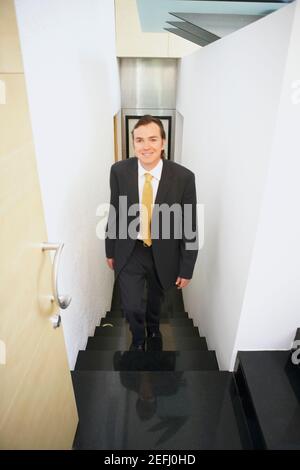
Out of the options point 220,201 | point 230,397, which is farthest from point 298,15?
point 230,397

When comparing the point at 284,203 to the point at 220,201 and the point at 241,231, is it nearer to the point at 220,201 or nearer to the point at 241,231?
the point at 241,231

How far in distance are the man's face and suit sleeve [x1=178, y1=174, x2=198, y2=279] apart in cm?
24

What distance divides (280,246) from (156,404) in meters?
1.04

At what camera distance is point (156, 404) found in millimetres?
1488

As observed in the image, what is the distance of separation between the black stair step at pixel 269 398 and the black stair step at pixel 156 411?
0.41 feet

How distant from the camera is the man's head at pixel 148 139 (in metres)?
1.51

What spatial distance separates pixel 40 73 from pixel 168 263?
48.3 inches

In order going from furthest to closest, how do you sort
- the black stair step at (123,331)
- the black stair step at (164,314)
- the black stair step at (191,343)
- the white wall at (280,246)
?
the black stair step at (164,314) < the black stair step at (123,331) < the black stair step at (191,343) < the white wall at (280,246)

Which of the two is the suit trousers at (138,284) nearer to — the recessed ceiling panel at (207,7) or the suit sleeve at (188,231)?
the suit sleeve at (188,231)

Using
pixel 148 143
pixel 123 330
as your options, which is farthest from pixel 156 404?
pixel 148 143

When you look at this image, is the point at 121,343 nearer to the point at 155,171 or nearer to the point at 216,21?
the point at 155,171

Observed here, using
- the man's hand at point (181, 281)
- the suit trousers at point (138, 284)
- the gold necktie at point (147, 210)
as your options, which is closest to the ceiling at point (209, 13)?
the gold necktie at point (147, 210)

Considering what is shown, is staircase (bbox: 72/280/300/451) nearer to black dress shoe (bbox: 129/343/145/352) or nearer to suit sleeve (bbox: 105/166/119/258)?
black dress shoe (bbox: 129/343/145/352)

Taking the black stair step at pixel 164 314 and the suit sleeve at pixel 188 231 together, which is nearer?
the suit sleeve at pixel 188 231
